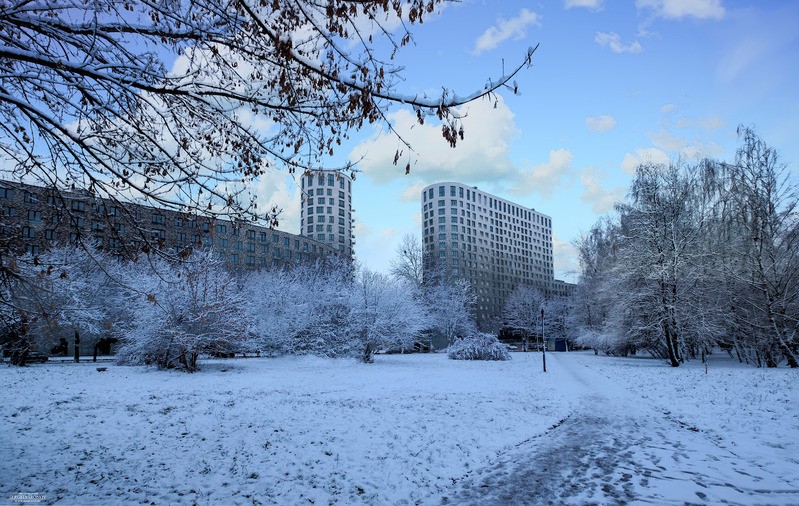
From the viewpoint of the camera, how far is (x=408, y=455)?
7.11 meters

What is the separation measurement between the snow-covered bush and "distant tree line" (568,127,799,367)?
735cm

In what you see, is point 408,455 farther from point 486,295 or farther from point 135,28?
point 486,295

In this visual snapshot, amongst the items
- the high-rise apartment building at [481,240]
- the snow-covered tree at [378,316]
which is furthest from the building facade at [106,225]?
the high-rise apartment building at [481,240]

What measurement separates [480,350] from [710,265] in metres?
15.6

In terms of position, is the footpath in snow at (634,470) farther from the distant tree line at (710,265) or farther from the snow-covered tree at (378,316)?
the snow-covered tree at (378,316)

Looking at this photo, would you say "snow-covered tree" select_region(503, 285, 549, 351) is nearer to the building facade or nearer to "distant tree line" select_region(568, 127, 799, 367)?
"distant tree line" select_region(568, 127, 799, 367)

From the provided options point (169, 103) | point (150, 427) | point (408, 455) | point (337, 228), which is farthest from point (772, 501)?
point (337, 228)

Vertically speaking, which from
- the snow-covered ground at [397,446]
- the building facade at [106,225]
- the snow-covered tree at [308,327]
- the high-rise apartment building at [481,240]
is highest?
the high-rise apartment building at [481,240]

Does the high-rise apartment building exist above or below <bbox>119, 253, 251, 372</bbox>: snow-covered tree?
above

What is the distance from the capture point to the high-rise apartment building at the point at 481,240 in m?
124

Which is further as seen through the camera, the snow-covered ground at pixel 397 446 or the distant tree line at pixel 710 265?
the distant tree line at pixel 710 265

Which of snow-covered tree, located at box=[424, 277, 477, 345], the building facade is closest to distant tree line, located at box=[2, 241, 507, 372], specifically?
the building facade

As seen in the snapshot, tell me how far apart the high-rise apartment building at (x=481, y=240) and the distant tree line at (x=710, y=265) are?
276 ft

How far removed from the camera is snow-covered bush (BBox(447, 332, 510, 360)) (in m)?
33.3
